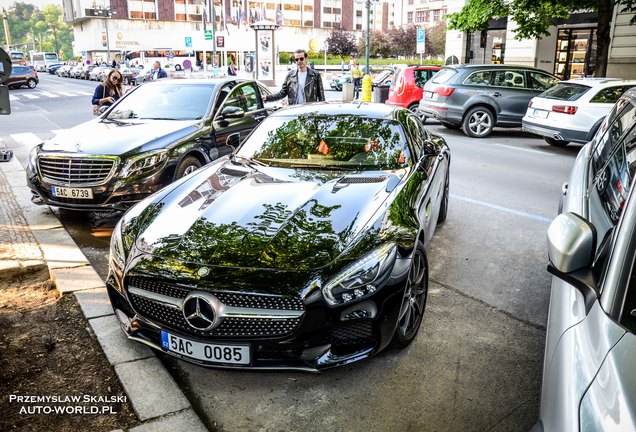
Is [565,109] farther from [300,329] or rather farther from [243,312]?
[243,312]

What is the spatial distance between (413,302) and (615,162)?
4.84 feet

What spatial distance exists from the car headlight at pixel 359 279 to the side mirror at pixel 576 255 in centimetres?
120

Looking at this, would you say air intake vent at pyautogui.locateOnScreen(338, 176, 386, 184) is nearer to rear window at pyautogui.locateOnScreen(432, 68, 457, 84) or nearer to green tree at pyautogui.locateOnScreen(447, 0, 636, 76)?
rear window at pyautogui.locateOnScreen(432, 68, 457, 84)

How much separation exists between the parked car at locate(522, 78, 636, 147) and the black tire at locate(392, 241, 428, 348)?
27.9ft

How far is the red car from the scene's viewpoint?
16.1m

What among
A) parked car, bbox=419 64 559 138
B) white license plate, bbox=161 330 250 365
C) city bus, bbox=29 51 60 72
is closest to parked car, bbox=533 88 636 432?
white license plate, bbox=161 330 250 365

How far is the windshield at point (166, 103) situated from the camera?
7.43 meters

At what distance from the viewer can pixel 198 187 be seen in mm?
4289

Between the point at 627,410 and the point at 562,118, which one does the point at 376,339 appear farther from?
the point at 562,118

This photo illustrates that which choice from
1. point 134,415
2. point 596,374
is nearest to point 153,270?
point 134,415

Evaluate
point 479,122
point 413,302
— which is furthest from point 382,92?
point 413,302

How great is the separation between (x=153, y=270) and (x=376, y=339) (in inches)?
53.0

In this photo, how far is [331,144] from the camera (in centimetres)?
478

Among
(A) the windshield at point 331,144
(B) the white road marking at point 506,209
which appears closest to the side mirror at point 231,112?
(A) the windshield at point 331,144
